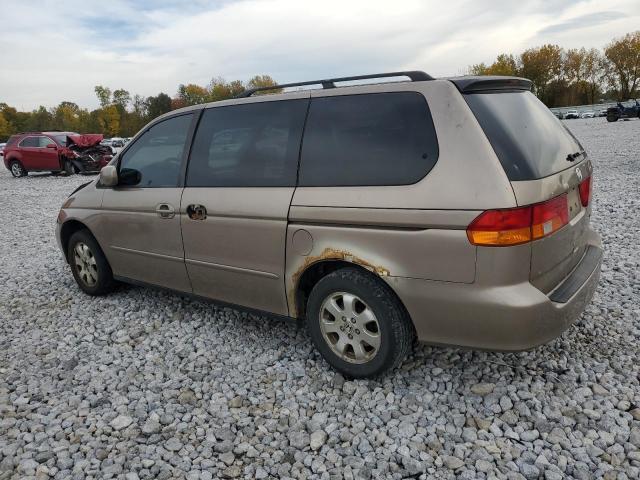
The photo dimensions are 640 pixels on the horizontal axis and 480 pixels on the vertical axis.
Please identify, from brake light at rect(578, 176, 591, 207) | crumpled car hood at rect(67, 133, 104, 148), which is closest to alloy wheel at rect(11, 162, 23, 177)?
crumpled car hood at rect(67, 133, 104, 148)

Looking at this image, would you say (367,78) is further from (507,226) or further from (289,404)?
(289,404)

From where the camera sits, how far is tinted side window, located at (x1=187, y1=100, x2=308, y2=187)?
312 cm

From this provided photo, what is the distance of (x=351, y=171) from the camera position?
9.20 ft

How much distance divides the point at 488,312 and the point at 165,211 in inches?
98.3

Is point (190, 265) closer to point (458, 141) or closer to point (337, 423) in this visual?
point (337, 423)

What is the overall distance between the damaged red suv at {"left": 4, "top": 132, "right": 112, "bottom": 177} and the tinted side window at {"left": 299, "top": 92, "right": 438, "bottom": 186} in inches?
638

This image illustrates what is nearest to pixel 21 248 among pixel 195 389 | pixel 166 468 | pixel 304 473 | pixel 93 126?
pixel 195 389

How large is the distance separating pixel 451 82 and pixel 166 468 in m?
2.50

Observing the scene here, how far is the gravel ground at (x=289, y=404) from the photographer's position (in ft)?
7.86

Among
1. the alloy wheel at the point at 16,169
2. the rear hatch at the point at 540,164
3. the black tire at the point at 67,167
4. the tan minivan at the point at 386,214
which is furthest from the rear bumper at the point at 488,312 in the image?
the alloy wheel at the point at 16,169

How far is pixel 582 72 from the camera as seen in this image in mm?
76188

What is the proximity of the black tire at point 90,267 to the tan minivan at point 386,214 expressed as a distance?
3.57ft

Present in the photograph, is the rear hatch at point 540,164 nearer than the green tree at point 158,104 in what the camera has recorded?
Yes

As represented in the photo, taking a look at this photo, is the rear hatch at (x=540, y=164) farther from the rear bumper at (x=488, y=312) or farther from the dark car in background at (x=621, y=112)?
the dark car in background at (x=621, y=112)
